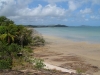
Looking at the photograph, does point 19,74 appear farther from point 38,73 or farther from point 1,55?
point 1,55

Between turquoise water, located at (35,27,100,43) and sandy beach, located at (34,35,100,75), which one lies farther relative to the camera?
turquoise water, located at (35,27,100,43)

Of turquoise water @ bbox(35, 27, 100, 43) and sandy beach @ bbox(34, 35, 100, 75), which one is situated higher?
sandy beach @ bbox(34, 35, 100, 75)

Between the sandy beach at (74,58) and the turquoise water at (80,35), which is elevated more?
the sandy beach at (74,58)

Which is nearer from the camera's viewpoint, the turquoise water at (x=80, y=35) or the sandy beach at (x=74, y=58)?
the sandy beach at (x=74, y=58)

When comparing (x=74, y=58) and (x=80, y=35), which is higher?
(x=74, y=58)

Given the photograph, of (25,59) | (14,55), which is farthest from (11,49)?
(25,59)

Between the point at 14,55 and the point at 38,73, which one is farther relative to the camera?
the point at 14,55

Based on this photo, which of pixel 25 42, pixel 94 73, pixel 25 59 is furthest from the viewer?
pixel 25 42

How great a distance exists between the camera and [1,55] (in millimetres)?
11805

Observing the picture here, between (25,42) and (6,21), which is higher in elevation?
(6,21)

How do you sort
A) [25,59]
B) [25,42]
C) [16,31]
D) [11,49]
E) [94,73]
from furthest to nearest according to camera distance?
[25,42] → [16,31] → [25,59] → [94,73] → [11,49]

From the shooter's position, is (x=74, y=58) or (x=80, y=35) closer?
(x=74, y=58)

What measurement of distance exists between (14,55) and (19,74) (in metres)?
4.94

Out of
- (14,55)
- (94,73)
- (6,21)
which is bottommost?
(94,73)
